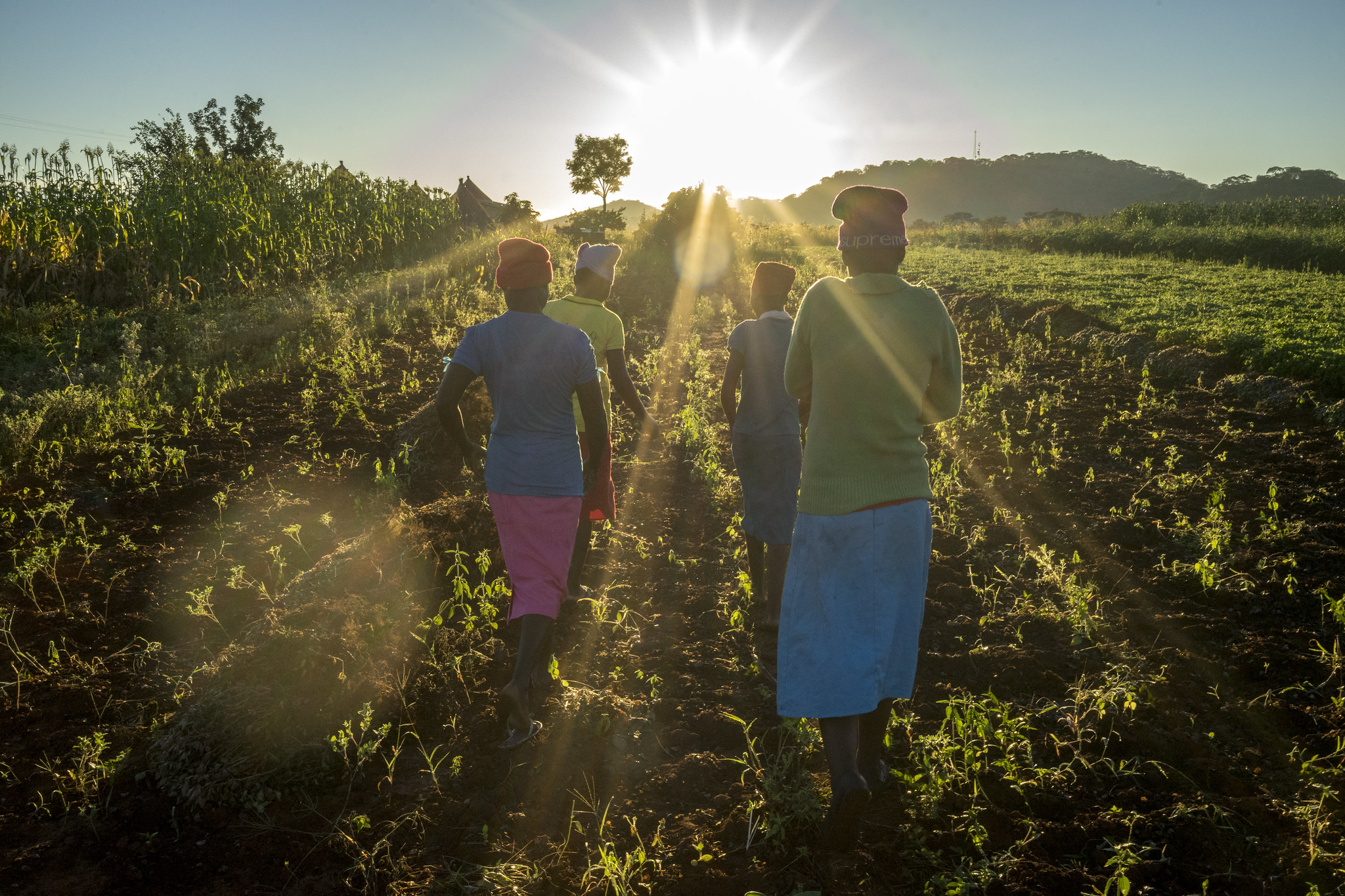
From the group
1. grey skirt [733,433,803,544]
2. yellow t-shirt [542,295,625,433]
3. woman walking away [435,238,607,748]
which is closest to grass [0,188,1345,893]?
woman walking away [435,238,607,748]

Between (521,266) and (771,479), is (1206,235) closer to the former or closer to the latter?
(771,479)

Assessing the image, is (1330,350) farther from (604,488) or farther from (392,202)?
(392,202)

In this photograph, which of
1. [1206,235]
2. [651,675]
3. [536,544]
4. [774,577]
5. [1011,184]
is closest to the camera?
[536,544]

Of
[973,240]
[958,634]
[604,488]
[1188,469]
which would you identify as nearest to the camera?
[604,488]

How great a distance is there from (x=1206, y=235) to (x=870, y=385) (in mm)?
28697

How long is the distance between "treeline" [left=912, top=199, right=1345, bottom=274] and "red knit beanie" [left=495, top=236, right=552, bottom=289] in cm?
2350

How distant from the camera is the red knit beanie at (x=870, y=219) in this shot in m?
2.38

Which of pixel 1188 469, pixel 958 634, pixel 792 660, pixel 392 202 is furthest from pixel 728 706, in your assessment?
pixel 392 202

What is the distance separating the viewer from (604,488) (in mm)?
3697

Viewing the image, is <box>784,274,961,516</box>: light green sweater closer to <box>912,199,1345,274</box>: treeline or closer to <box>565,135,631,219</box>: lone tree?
<box>912,199,1345,274</box>: treeline

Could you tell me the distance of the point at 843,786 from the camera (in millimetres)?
2275

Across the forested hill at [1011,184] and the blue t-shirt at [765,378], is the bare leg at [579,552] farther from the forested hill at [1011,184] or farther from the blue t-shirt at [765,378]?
the forested hill at [1011,184]

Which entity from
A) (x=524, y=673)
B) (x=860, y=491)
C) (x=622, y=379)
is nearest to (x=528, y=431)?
(x=622, y=379)

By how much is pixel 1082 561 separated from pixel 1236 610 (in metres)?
0.88
